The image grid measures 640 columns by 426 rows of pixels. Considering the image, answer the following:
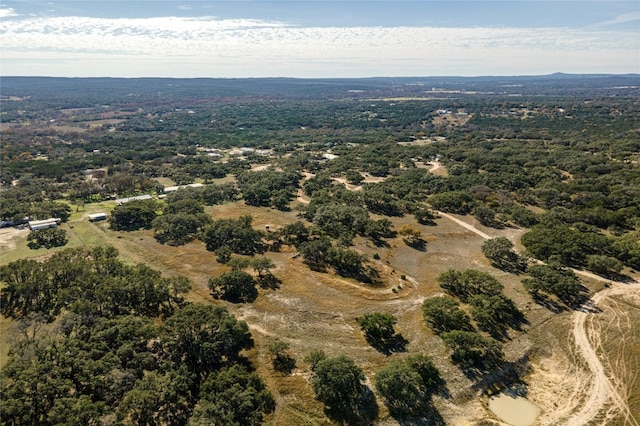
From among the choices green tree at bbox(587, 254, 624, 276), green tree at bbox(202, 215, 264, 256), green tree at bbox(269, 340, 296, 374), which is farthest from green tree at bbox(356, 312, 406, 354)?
green tree at bbox(587, 254, 624, 276)

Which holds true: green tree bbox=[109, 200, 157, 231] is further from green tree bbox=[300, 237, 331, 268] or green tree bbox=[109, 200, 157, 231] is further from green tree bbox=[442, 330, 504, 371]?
green tree bbox=[442, 330, 504, 371]

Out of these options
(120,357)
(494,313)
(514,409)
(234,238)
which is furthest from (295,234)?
(514,409)

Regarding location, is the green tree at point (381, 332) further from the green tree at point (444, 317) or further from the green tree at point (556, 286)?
the green tree at point (556, 286)

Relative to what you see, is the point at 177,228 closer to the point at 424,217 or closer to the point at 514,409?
the point at 424,217

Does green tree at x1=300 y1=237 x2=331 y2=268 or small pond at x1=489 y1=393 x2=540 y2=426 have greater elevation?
green tree at x1=300 y1=237 x2=331 y2=268

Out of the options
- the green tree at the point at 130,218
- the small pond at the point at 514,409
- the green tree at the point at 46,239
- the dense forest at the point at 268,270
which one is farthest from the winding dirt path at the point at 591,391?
the green tree at the point at 46,239
